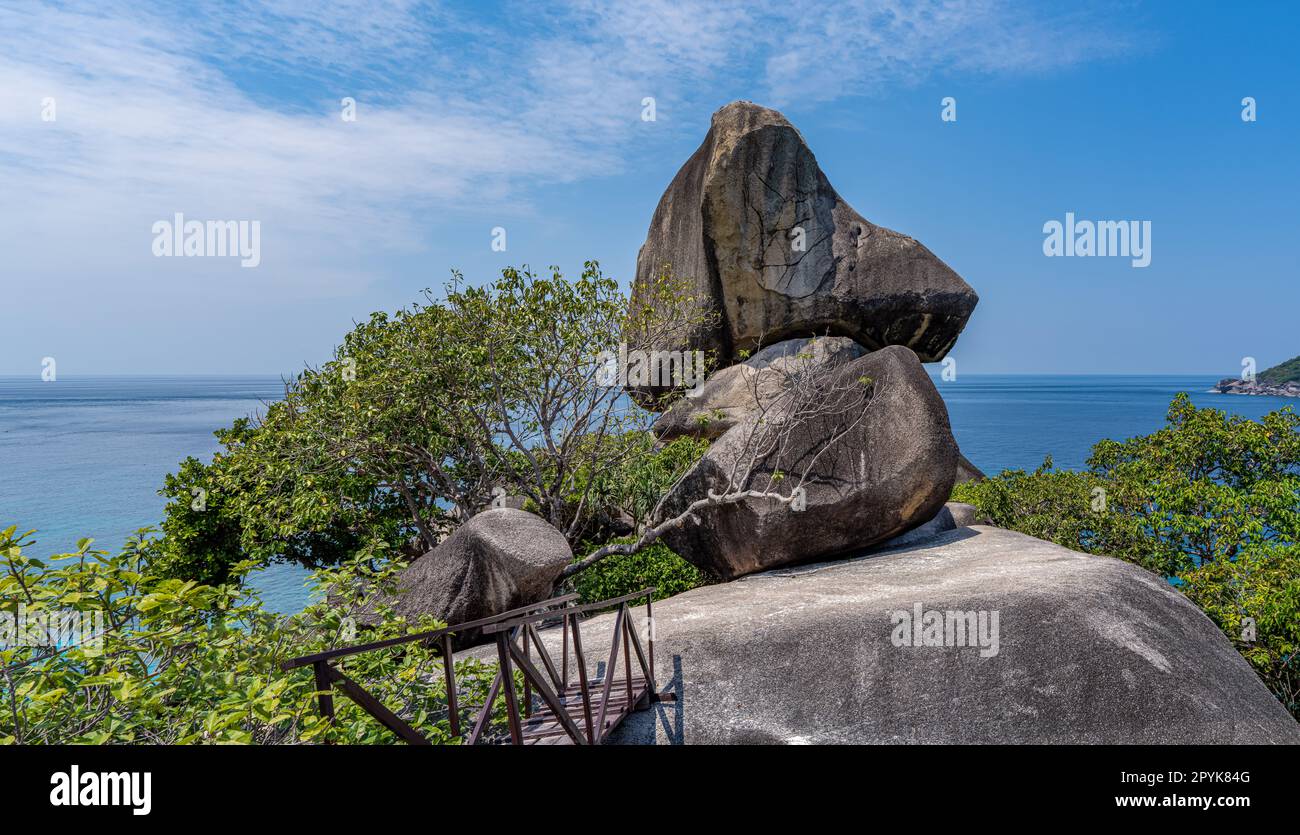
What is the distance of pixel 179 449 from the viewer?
189 feet

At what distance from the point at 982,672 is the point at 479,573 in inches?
255

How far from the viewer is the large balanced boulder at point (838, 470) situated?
1180cm

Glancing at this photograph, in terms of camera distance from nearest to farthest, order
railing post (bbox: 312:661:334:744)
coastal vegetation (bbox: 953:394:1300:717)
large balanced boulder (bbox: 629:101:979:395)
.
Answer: railing post (bbox: 312:661:334:744), coastal vegetation (bbox: 953:394:1300:717), large balanced boulder (bbox: 629:101:979:395)

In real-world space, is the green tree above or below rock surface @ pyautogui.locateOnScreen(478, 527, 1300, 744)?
above

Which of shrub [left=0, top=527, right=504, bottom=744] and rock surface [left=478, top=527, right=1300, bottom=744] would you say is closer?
shrub [left=0, top=527, right=504, bottom=744]

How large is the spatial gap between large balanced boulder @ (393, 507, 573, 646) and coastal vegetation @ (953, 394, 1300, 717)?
9.02 m

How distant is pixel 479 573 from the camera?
35.1 ft

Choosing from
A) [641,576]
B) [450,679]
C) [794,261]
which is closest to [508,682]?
[450,679]

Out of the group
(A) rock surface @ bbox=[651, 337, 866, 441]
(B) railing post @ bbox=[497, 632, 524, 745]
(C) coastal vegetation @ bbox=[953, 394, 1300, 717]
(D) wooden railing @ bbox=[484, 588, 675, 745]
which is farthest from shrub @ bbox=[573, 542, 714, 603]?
(B) railing post @ bbox=[497, 632, 524, 745]

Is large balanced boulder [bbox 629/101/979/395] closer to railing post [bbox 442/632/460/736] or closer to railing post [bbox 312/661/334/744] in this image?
railing post [bbox 442/632/460/736]

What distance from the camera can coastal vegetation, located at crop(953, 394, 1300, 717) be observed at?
30.7 ft

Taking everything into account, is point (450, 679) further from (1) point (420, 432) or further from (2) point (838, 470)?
(1) point (420, 432)
